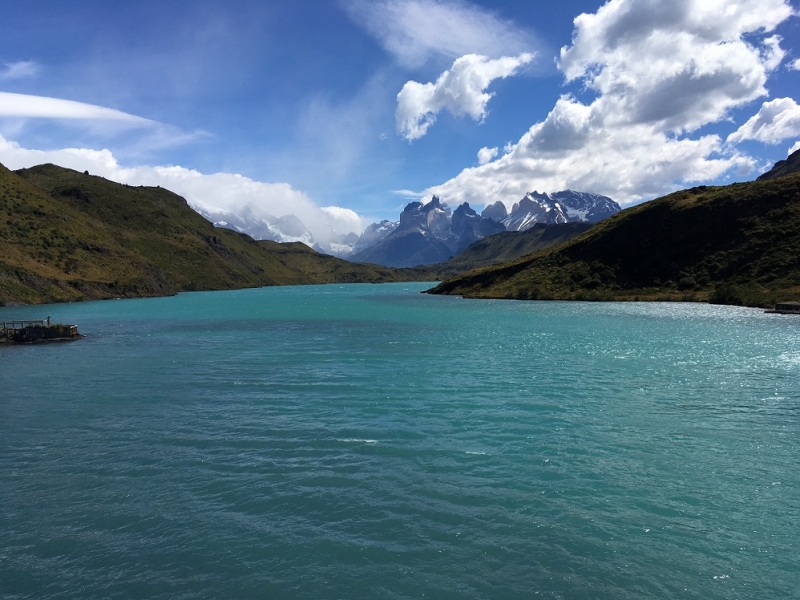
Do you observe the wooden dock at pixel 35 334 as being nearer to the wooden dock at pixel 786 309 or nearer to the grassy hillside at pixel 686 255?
the wooden dock at pixel 786 309

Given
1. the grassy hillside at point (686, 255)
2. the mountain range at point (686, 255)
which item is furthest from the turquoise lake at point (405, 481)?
the grassy hillside at point (686, 255)

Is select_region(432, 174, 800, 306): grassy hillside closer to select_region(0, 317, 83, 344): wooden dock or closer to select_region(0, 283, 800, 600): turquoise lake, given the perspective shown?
select_region(0, 283, 800, 600): turquoise lake

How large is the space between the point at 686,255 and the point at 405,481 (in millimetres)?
142397

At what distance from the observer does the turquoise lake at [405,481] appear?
13945 mm

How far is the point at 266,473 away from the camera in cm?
2084

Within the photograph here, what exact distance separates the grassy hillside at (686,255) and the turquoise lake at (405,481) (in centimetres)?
9130

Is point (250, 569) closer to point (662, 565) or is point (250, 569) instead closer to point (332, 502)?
point (332, 502)

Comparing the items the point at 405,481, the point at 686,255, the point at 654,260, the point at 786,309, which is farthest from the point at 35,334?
the point at 686,255

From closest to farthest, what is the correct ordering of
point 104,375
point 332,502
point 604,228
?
point 332,502 < point 104,375 < point 604,228

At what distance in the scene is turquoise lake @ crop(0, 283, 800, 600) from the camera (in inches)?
549

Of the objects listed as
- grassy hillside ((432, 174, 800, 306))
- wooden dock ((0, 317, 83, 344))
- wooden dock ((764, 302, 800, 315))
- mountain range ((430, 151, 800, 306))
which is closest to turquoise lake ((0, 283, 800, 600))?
wooden dock ((0, 317, 83, 344))

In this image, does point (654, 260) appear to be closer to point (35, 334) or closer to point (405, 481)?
point (35, 334)

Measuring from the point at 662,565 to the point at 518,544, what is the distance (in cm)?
383

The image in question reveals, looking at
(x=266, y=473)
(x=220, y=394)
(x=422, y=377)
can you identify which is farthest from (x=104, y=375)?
(x=266, y=473)
